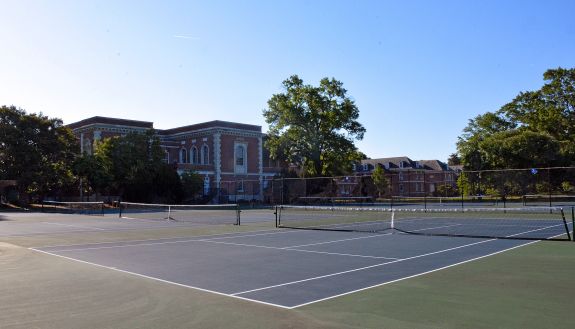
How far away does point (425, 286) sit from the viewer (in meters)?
8.17

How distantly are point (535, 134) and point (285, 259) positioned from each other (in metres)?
50.8

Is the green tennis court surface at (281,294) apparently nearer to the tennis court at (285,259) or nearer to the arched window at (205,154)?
the tennis court at (285,259)

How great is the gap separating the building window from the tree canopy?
3176 cm

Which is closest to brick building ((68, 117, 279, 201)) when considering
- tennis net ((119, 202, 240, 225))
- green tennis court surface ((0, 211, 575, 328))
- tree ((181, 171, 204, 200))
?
tree ((181, 171, 204, 200))

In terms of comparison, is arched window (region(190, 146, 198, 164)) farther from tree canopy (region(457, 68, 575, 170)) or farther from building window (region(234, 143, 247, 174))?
tree canopy (region(457, 68, 575, 170))

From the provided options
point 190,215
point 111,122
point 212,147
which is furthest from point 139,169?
point 190,215

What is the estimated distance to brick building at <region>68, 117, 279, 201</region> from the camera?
66500 mm

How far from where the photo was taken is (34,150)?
49781mm

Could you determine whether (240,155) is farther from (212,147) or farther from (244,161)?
(212,147)

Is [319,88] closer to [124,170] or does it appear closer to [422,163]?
[124,170]

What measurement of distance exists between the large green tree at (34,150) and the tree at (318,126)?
24837 mm

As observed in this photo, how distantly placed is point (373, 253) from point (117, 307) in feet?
24.6

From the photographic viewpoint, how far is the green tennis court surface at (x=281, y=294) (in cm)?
605

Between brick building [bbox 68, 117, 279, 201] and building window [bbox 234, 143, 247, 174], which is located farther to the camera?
building window [bbox 234, 143, 247, 174]
